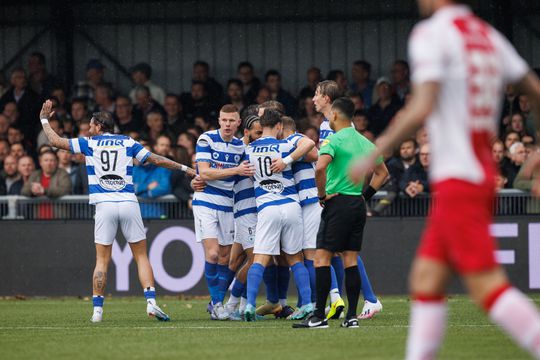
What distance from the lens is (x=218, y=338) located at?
10664mm

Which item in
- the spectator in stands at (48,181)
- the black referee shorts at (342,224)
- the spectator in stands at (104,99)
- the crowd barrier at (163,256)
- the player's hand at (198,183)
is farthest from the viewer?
the spectator in stands at (104,99)

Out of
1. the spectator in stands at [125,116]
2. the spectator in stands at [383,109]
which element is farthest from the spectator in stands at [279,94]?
the spectator in stands at [125,116]

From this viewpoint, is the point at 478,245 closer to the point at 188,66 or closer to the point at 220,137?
the point at 220,137

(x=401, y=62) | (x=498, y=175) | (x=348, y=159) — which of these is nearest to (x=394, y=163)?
(x=498, y=175)

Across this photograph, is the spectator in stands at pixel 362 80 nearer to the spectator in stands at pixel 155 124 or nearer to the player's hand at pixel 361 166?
the spectator in stands at pixel 155 124

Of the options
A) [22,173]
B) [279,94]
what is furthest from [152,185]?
[279,94]

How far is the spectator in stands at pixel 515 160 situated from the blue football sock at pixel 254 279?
611cm

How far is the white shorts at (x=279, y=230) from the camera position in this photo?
41.0 feet

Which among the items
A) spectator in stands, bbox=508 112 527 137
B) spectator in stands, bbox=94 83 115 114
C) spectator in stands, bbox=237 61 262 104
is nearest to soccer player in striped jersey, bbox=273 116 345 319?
spectator in stands, bbox=508 112 527 137

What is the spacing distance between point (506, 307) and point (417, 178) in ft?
35.8

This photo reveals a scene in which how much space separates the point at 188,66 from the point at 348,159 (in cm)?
1294

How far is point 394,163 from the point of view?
57.9ft

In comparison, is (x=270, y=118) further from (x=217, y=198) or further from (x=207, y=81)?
(x=207, y=81)

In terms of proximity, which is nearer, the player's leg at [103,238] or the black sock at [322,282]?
the black sock at [322,282]
